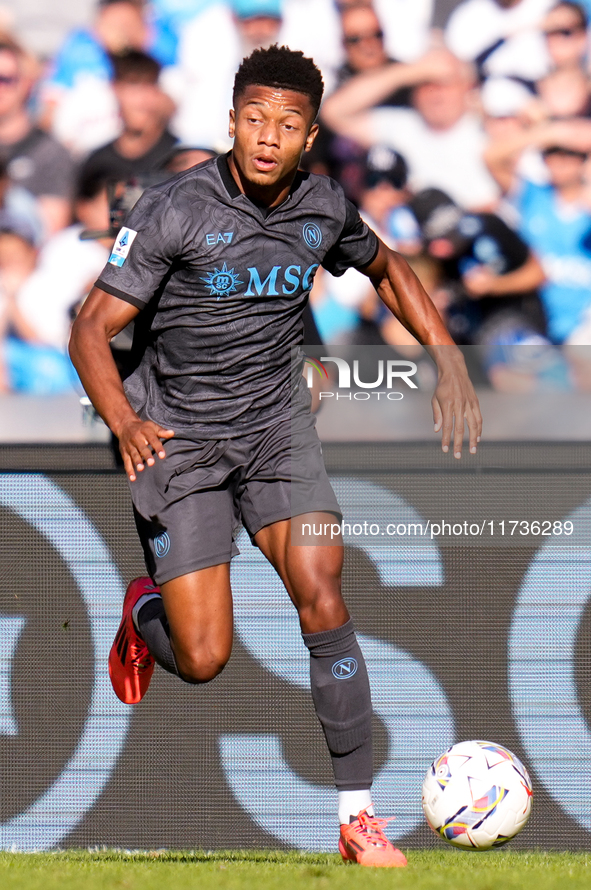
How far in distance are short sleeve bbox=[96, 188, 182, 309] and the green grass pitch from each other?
1.62m

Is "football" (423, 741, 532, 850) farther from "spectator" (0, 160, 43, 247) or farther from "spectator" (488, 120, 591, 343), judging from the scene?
"spectator" (0, 160, 43, 247)

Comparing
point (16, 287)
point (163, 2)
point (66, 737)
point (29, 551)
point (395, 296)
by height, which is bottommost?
point (66, 737)

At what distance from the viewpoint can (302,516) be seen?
3.59 m

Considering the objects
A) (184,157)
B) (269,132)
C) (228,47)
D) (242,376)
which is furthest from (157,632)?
(228,47)

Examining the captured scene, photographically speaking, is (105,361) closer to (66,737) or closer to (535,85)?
(66,737)

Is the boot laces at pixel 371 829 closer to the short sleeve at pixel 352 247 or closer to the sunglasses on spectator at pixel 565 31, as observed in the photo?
the short sleeve at pixel 352 247

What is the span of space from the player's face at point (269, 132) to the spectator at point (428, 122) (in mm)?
2317

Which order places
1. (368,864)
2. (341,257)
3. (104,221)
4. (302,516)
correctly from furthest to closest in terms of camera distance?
(104,221) < (341,257) < (302,516) < (368,864)

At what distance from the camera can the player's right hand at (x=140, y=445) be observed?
10.5 ft

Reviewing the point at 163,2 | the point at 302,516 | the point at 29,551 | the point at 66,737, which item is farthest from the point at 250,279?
the point at 163,2

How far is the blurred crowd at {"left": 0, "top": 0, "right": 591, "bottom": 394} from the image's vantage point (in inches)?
225

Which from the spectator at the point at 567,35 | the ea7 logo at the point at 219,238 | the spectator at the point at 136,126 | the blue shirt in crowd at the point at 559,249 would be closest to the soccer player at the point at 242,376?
the ea7 logo at the point at 219,238

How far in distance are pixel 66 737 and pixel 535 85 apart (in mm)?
3849

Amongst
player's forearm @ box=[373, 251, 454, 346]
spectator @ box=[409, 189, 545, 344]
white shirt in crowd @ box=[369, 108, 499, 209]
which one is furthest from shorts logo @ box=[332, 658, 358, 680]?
white shirt in crowd @ box=[369, 108, 499, 209]
